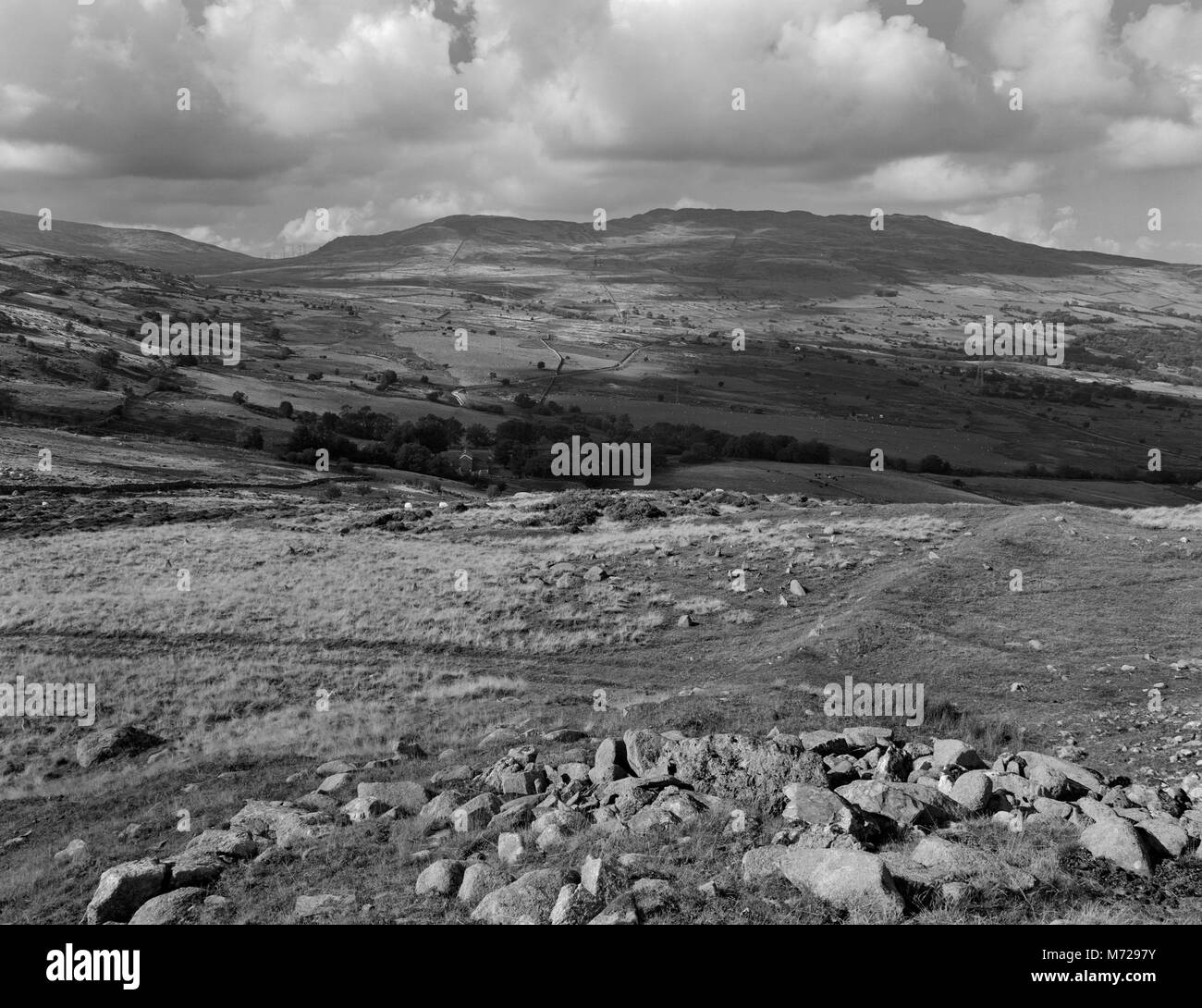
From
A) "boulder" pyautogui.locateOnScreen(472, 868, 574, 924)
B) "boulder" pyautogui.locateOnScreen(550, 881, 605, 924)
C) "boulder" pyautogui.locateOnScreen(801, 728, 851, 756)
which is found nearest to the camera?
"boulder" pyautogui.locateOnScreen(550, 881, 605, 924)

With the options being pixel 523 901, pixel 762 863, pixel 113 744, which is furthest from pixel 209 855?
pixel 113 744

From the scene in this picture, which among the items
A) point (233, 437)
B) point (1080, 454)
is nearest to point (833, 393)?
point (1080, 454)

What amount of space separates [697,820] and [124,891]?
780 centimetres

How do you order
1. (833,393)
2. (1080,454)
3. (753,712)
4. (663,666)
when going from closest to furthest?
(753,712) → (663,666) → (1080,454) → (833,393)

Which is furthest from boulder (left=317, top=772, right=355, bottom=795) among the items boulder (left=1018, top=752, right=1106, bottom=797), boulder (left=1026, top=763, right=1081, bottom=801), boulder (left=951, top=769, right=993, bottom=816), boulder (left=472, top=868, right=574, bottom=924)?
boulder (left=1018, top=752, right=1106, bottom=797)

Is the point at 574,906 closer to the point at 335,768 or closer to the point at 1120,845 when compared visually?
the point at 1120,845

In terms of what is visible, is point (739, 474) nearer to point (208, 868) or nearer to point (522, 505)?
point (522, 505)

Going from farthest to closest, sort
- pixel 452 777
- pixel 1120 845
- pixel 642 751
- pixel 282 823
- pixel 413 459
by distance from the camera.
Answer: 1. pixel 413 459
2. pixel 452 777
3. pixel 642 751
4. pixel 282 823
5. pixel 1120 845

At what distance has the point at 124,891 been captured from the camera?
11.4 m

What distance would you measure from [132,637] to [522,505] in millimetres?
24976

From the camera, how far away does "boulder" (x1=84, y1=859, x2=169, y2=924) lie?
36.9 feet

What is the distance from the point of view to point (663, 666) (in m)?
25.8

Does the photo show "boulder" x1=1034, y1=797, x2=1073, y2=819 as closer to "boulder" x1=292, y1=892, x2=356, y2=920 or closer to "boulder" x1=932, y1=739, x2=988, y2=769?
"boulder" x1=932, y1=739, x2=988, y2=769

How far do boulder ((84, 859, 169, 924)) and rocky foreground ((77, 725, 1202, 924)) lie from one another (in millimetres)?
20
